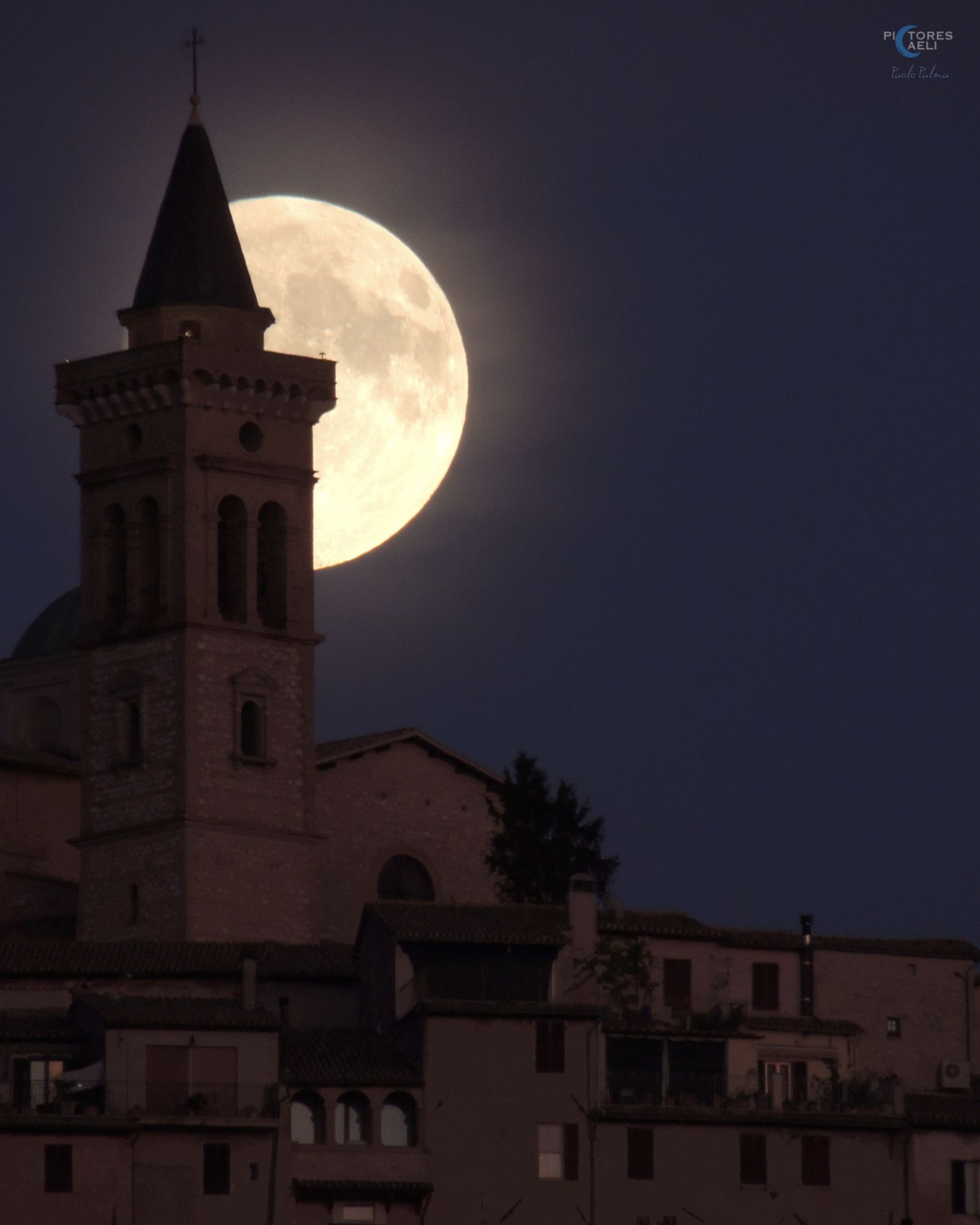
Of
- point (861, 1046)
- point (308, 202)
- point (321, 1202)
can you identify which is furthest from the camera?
point (308, 202)

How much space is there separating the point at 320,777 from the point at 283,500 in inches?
237

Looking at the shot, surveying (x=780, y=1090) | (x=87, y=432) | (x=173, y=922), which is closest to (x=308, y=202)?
(x=87, y=432)

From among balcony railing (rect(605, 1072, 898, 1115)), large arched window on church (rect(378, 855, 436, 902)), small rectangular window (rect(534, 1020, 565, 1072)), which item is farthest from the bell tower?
balcony railing (rect(605, 1072, 898, 1115))

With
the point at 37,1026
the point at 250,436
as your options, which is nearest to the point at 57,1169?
the point at 37,1026

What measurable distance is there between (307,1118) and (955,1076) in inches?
589

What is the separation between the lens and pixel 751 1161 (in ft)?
313

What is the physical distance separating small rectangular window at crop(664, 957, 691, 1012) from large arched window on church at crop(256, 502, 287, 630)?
1320 cm

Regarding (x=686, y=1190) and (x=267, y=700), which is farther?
(x=267, y=700)

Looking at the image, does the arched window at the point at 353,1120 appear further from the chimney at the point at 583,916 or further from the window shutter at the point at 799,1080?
the window shutter at the point at 799,1080

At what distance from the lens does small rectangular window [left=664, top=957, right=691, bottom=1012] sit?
101 m

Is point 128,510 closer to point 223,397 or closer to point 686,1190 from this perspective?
point 223,397

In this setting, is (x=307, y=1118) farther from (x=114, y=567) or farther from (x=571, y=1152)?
(x=114, y=567)

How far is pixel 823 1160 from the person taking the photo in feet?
314

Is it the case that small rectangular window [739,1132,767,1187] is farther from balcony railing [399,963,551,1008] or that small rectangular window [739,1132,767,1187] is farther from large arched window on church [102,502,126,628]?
large arched window on church [102,502,126,628]
